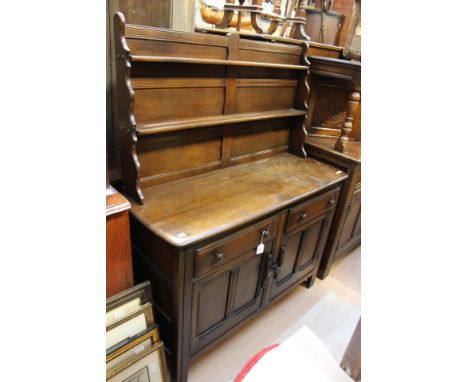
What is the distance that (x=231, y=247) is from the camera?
4.16ft

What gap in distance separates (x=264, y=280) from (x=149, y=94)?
3.56 ft

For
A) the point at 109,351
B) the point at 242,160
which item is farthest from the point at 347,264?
the point at 109,351

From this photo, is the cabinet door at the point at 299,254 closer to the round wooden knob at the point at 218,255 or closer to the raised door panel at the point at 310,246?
the raised door panel at the point at 310,246

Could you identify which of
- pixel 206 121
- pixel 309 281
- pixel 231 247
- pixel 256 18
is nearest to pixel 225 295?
pixel 231 247

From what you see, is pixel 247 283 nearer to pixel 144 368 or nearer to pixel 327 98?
pixel 144 368

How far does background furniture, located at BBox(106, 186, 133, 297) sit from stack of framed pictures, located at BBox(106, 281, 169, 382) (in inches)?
2.1

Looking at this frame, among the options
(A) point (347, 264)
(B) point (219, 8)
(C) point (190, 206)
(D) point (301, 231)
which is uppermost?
(B) point (219, 8)

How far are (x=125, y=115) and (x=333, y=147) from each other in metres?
1.38

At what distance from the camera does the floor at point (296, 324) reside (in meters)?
1.61

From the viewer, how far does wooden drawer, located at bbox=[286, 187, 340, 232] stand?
4.99ft
